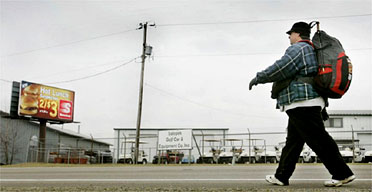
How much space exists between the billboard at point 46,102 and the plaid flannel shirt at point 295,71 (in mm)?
31956

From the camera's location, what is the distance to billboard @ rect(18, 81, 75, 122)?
33.5m

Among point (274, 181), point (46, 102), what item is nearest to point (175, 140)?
point (46, 102)

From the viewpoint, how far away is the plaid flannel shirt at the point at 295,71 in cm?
395

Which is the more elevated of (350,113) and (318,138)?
(350,113)

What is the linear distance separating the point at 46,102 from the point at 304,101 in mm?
33968

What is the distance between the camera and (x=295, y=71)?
399 centimetres

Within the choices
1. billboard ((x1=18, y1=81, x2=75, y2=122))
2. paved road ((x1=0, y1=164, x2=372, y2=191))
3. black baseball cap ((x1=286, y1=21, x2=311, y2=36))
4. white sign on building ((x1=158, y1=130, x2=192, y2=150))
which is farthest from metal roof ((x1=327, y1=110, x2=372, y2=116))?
black baseball cap ((x1=286, y1=21, x2=311, y2=36))

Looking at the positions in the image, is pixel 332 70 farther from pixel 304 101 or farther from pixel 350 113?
pixel 350 113

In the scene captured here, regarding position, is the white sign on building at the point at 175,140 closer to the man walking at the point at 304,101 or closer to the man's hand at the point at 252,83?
the man's hand at the point at 252,83

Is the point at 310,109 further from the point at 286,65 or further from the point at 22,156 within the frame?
the point at 22,156

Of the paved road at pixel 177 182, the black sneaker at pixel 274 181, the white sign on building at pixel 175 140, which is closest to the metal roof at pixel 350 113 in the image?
the white sign on building at pixel 175 140

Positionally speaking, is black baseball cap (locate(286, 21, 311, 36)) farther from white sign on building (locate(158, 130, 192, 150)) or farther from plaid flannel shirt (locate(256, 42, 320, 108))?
white sign on building (locate(158, 130, 192, 150))

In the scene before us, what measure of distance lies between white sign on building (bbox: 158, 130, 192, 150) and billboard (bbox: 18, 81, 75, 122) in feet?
48.3

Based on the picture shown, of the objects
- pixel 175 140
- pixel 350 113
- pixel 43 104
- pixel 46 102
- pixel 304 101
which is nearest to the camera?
pixel 304 101
